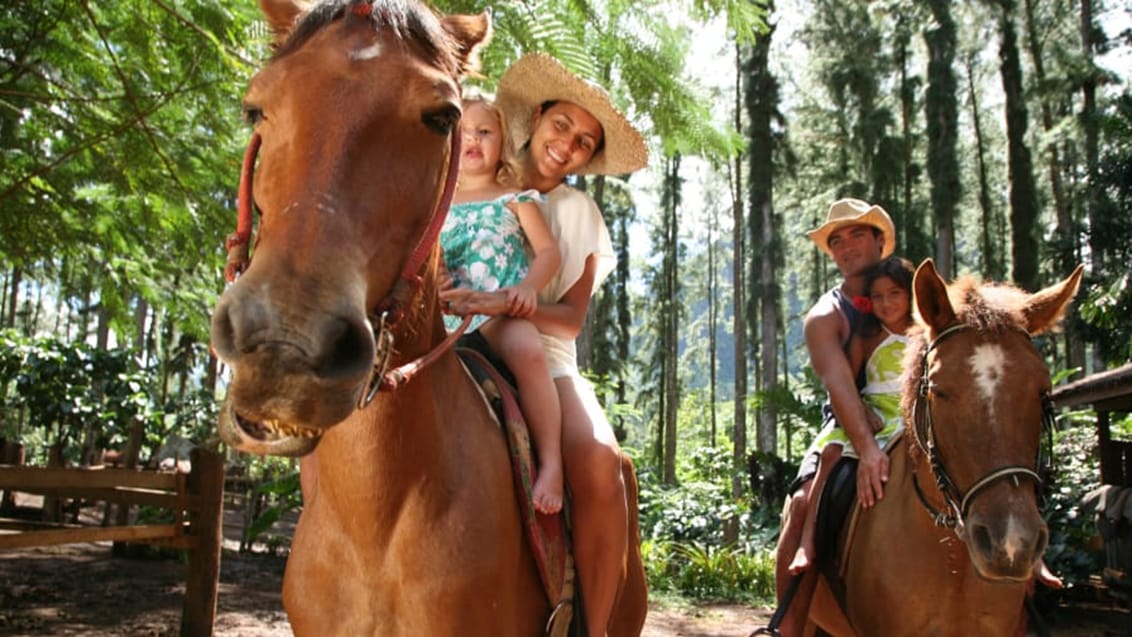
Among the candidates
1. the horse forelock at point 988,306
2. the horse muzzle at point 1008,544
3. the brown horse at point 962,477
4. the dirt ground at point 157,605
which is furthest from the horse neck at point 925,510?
the dirt ground at point 157,605

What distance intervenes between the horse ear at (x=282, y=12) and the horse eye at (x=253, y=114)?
34 centimetres

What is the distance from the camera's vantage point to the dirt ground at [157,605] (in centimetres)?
838

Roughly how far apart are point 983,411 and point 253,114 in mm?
3214

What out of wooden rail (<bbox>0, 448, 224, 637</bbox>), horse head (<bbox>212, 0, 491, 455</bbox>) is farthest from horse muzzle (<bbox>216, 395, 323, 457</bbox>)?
wooden rail (<bbox>0, 448, 224, 637</bbox>)

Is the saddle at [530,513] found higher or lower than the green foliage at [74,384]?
lower

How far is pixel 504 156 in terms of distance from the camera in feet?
11.0

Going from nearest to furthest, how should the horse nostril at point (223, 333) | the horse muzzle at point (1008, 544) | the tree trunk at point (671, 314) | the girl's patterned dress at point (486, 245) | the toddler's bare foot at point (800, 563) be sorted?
the horse nostril at point (223, 333) → the girl's patterned dress at point (486, 245) → the horse muzzle at point (1008, 544) → the toddler's bare foot at point (800, 563) → the tree trunk at point (671, 314)

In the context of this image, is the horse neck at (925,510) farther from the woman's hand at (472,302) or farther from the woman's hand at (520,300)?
the woman's hand at (472,302)

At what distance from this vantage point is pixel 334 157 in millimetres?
1716

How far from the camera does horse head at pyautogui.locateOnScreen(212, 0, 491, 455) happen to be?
4.68ft

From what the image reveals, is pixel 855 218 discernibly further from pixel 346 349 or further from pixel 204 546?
pixel 204 546

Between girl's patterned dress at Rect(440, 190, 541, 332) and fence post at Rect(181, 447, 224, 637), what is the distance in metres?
5.19

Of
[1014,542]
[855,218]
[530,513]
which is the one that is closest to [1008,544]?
[1014,542]

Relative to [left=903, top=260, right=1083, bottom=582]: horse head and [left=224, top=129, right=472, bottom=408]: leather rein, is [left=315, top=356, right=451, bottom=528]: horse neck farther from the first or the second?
[left=903, top=260, right=1083, bottom=582]: horse head
